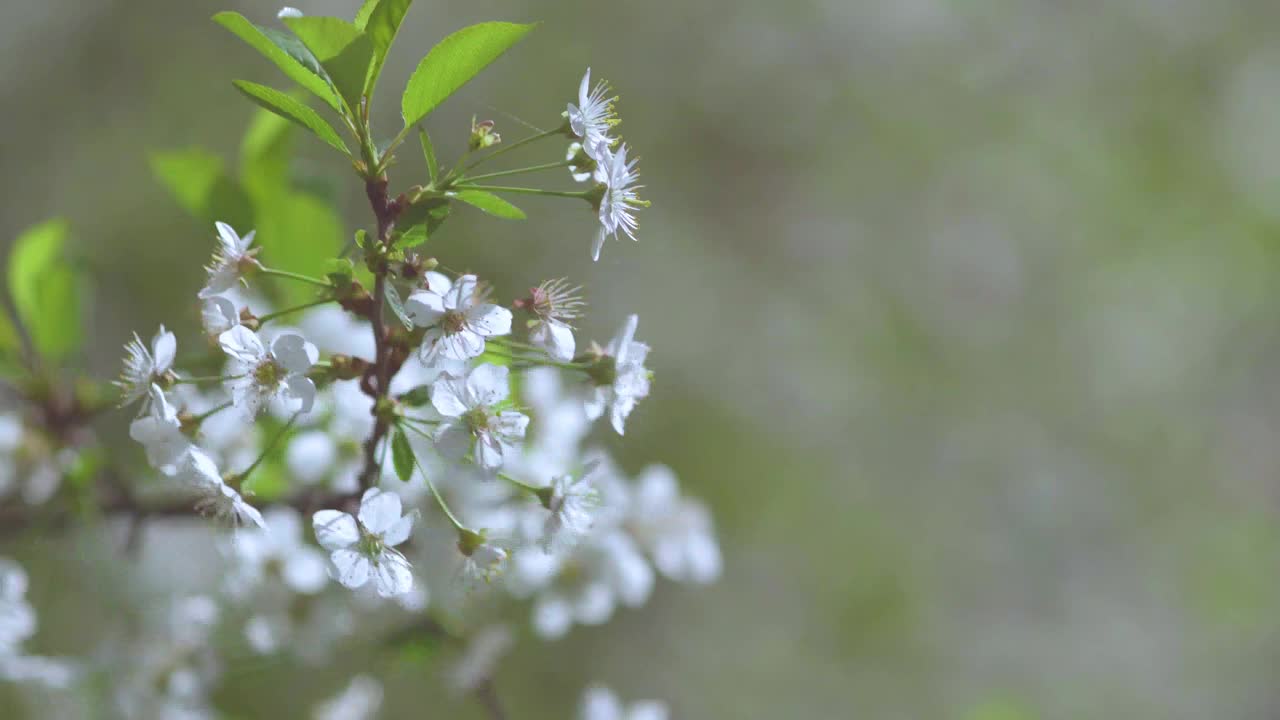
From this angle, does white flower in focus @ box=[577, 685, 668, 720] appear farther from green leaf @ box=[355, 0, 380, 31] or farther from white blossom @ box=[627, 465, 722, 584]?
green leaf @ box=[355, 0, 380, 31]

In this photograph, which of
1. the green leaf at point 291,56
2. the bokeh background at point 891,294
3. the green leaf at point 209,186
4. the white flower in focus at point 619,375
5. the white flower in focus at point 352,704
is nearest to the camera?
the green leaf at point 291,56

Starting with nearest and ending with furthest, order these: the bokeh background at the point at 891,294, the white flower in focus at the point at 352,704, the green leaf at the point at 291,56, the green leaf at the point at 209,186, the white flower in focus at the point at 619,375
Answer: the green leaf at the point at 291,56
the white flower in focus at the point at 619,375
the green leaf at the point at 209,186
the white flower in focus at the point at 352,704
the bokeh background at the point at 891,294

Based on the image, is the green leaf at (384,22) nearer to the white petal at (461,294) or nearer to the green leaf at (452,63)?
the green leaf at (452,63)

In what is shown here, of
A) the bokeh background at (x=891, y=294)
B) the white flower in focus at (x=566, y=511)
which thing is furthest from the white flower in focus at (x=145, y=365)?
the bokeh background at (x=891, y=294)

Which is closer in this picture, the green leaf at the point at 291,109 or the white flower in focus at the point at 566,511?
the green leaf at the point at 291,109

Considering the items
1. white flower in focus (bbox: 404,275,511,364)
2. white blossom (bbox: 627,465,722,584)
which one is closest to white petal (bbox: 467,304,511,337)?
white flower in focus (bbox: 404,275,511,364)

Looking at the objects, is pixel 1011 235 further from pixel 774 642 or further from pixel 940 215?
pixel 774 642
